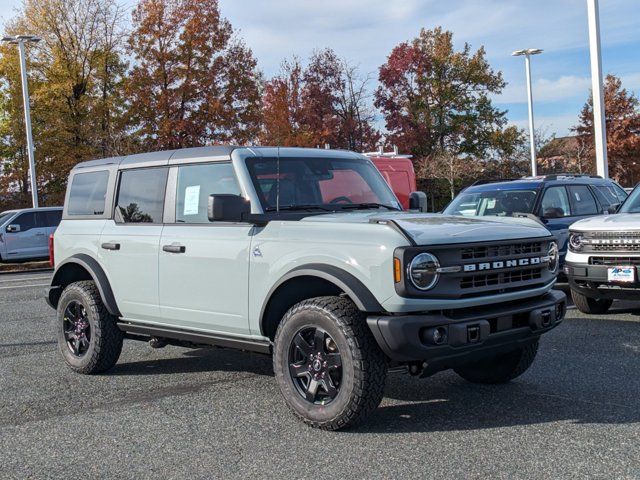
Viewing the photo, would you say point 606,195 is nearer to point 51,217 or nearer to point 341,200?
point 341,200

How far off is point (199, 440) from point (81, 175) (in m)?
3.44

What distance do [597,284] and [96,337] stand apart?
17.7 feet

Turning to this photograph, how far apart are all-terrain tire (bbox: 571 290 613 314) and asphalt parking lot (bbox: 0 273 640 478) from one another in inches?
71.2

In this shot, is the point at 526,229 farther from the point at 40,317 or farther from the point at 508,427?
the point at 40,317

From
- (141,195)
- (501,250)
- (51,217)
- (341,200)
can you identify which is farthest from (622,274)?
(51,217)

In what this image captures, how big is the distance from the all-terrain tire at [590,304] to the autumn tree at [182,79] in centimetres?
2407

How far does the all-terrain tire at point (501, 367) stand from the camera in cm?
550

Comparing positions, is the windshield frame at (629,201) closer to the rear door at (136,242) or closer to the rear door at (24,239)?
the rear door at (136,242)

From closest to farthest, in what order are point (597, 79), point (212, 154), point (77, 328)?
point (212, 154)
point (77, 328)
point (597, 79)

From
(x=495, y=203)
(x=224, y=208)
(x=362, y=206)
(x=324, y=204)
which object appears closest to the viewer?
(x=224, y=208)

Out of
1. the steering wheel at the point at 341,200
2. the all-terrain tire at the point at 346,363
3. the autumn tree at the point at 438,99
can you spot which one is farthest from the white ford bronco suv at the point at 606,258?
the autumn tree at the point at 438,99

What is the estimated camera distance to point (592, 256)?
8.17 meters

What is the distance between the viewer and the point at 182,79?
31422mm

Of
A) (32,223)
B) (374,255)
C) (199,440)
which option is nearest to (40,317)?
(199,440)
